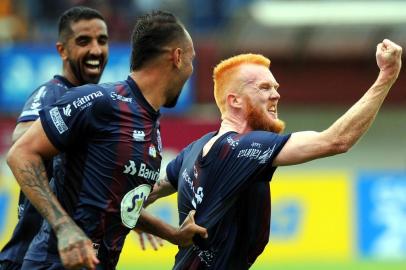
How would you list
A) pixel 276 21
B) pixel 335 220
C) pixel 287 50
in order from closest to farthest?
pixel 335 220, pixel 276 21, pixel 287 50

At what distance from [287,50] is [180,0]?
2678 millimetres

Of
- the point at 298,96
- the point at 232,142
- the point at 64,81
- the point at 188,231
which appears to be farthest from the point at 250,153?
the point at 298,96

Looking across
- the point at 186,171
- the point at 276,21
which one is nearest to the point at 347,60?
the point at 276,21

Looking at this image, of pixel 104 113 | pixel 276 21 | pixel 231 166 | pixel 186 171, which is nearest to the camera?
pixel 104 113

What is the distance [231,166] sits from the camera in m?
5.38

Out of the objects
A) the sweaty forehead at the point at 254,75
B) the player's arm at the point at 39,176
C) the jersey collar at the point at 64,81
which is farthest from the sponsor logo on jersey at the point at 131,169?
the jersey collar at the point at 64,81

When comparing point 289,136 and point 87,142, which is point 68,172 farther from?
point 289,136

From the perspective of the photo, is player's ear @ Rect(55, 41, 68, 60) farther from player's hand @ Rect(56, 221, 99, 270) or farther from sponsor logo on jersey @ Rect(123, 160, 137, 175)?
player's hand @ Rect(56, 221, 99, 270)

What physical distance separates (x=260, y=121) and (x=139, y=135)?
851 millimetres

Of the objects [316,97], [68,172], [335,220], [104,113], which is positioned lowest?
[68,172]

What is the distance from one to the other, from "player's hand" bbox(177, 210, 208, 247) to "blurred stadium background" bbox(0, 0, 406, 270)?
343 inches

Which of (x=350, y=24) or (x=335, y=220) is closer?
(x=335, y=220)

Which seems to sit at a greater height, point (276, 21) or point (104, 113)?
point (276, 21)

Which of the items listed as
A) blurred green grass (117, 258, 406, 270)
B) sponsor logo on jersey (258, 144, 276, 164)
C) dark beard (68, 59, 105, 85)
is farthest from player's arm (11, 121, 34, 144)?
blurred green grass (117, 258, 406, 270)
